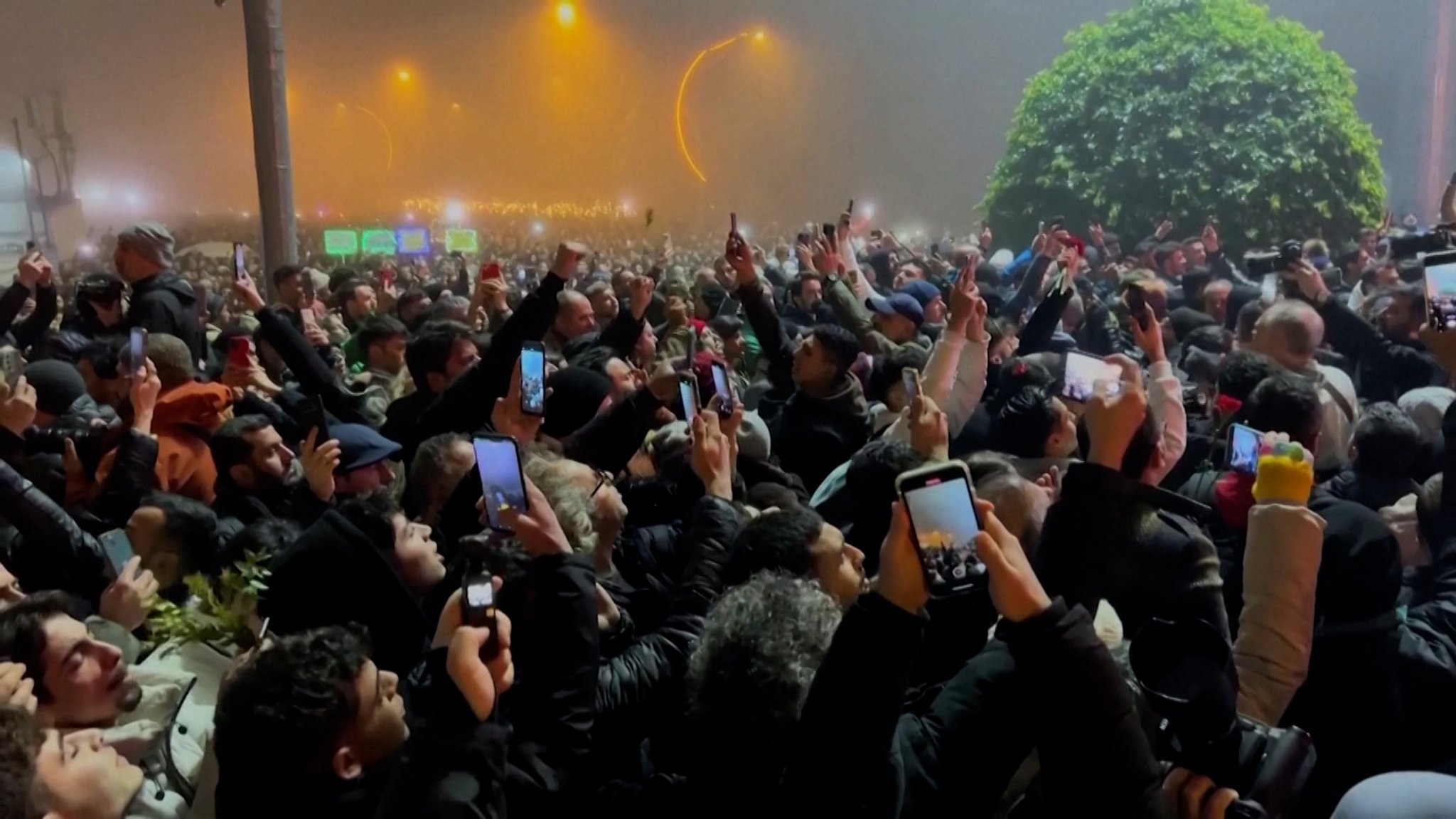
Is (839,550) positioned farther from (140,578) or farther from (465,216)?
(465,216)

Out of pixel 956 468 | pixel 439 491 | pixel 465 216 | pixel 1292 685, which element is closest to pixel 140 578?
pixel 439 491

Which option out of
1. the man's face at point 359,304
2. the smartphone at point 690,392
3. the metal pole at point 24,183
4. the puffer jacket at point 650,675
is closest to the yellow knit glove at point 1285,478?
the puffer jacket at point 650,675

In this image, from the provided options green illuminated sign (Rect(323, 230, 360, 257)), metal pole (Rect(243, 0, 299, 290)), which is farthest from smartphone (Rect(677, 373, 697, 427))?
green illuminated sign (Rect(323, 230, 360, 257))

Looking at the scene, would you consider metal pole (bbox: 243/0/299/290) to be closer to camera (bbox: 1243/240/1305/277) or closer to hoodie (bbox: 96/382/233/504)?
hoodie (bbox: 96/382/233/504)

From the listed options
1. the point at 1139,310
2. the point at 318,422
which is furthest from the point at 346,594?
the point at 1139,310

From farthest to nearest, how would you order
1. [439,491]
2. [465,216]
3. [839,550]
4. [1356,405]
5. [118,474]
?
[465,216] < [1356,405] < [118,474] < [439,491] < [839,550]

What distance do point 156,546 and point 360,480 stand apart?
2.36 ft

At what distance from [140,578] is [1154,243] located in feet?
42.1

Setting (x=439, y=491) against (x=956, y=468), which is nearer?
(x=956, y=468)

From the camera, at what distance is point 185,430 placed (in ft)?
15.0

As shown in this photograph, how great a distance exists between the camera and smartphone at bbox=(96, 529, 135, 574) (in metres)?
3.42

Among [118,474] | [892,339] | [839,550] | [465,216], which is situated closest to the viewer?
[839,550]

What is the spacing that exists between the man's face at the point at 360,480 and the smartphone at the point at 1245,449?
2.73m

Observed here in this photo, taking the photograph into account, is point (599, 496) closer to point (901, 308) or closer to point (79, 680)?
point (79, 680)
